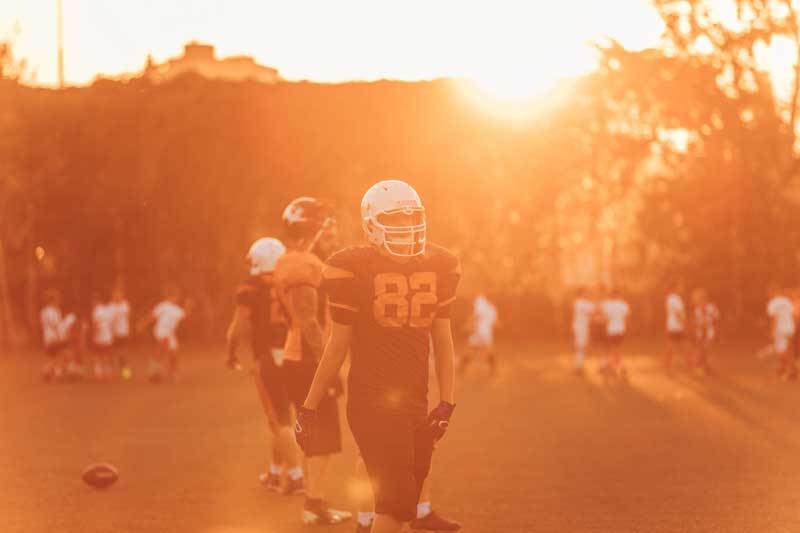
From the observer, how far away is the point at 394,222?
20.9ft

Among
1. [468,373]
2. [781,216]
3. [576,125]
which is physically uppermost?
[576,125]

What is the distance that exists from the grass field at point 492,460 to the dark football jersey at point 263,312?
124 centimetres

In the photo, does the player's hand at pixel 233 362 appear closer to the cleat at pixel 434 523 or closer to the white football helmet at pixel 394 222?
the cleat at pixel 434 523

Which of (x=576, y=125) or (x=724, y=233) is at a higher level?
(x=576, y=125)

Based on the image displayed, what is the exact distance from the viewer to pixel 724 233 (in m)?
40.2

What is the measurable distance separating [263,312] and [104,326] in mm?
16253

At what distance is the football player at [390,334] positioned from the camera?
623 centimetres

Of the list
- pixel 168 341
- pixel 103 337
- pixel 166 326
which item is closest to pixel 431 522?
→ pixel 166 326

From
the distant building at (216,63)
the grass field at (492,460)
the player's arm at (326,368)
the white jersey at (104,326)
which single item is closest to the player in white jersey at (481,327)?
the grass field at (492,460)

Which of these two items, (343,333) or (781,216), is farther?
(781,216)

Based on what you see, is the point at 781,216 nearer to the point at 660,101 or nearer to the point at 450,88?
the point at 660,101

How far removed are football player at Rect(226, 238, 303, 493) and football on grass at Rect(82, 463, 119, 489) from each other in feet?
4.54

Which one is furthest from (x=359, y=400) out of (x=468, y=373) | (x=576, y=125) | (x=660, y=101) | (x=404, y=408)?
(x=576, y=125)

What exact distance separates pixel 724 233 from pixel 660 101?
4.80 metres
